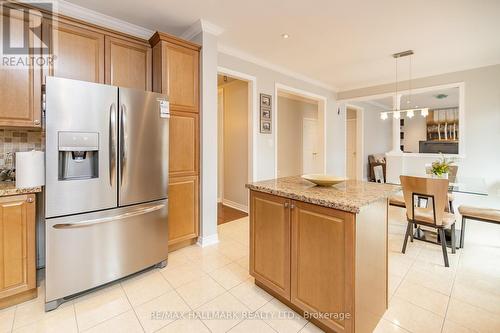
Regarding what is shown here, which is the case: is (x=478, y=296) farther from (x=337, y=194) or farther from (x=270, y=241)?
(x=270, y=241)

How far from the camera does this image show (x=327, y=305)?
145cm

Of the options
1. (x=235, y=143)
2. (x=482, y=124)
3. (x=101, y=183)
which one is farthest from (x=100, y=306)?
(x=482, y=124)

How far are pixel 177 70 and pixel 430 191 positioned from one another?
3.01 m

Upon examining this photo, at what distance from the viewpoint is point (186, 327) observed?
1587mm

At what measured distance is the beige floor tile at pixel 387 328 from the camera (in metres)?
1.54

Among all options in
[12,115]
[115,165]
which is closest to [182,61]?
[115,165]

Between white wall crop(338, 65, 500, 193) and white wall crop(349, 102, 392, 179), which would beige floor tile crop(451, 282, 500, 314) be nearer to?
white wall crop(338, 65, 500, 193)

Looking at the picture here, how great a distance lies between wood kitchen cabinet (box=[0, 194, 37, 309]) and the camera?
1679mm

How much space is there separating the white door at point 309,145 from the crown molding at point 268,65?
43.6 inches

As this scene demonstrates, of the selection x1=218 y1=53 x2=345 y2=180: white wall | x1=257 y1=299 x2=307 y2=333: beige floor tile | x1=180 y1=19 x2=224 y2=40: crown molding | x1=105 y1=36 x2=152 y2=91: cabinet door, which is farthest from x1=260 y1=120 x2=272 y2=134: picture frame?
x1=257 y1=299 x2=307 y2=333: beige floor tile

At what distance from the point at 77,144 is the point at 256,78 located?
2.84 m

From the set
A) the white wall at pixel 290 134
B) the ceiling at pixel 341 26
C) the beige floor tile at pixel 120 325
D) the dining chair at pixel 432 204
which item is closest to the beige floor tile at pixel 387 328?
the dining chair at pixel 432 204

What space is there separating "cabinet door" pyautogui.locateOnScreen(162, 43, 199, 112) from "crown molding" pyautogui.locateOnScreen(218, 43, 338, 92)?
79 centimetres

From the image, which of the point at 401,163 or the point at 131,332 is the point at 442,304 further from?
the point at 401,163
